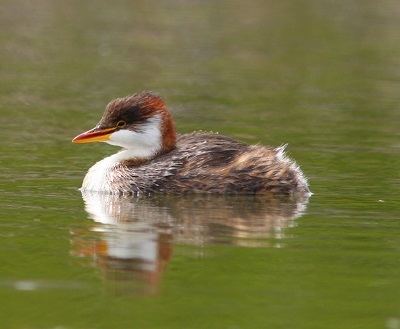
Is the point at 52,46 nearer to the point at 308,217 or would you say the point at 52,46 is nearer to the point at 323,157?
the point at 323,157

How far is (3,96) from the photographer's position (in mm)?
23109

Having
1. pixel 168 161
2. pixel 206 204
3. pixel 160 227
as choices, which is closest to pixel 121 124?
pixel 168 161

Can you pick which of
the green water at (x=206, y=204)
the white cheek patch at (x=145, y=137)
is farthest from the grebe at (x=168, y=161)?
the green water at (x=206, y=204)

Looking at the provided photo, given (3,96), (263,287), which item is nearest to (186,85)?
(3,96)

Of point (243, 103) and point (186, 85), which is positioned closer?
point (243, 103)

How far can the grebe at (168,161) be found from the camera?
49.4 feet

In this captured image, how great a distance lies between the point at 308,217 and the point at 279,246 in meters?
1.66

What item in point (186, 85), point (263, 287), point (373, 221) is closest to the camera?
point (263, 287)

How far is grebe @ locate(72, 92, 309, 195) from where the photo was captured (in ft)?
49.4

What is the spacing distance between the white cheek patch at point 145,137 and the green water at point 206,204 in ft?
2.35

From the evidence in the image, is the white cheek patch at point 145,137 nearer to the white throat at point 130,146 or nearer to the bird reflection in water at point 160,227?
the white throat at point 130,146

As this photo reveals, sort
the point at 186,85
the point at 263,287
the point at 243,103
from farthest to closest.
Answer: the point at 186,85
the point at 243,103
the point at 263,287

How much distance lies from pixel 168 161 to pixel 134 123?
0.57 meters

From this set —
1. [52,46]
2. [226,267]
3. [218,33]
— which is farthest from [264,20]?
[226,267]
